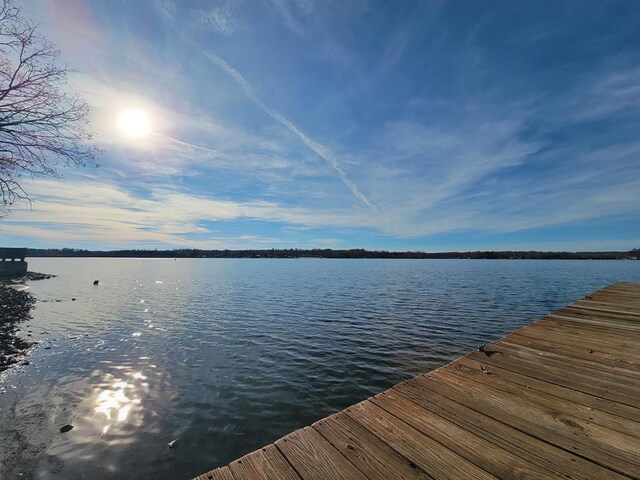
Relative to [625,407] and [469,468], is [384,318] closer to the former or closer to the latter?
[625,407]

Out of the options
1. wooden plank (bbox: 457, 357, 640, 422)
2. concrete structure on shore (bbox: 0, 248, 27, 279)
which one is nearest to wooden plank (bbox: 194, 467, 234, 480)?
wooden plank (bbox: 457, 357, 640, 422)

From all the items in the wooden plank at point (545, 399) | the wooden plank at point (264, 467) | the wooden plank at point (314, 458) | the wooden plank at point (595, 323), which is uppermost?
the wooden plank at point (595, 323)

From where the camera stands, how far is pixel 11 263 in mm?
43469

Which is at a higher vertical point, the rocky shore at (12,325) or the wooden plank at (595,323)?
the wooden plank at (595,323)

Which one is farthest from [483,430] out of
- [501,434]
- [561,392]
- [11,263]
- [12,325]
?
[11,263]

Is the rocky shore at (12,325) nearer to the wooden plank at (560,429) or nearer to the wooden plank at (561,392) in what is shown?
the wooden plank at (560,429)

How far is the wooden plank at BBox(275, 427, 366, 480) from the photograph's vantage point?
346cm

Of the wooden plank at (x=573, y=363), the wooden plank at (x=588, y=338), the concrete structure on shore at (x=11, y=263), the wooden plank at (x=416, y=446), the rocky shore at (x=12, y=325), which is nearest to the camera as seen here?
the wooden plank at (x=416, y=446)

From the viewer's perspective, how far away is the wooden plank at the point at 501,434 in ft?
11.0

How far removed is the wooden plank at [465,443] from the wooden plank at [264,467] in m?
1.93

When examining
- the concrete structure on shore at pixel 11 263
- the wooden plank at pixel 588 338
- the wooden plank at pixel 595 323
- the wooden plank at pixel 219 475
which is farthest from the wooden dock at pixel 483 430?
the concrete structure on shore at pixel 11 263

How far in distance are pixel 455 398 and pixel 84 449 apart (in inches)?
331

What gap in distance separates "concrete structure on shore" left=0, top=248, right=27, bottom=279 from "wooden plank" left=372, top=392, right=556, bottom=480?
59063 millimetres

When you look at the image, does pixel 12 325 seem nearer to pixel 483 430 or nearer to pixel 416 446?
pixel 416 446
